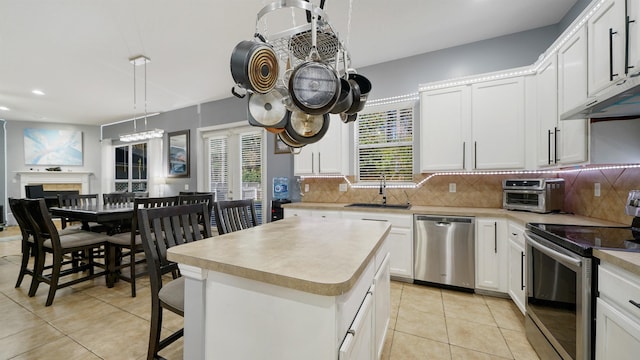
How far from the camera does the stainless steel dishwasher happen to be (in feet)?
8.81

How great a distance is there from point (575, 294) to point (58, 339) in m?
3.47

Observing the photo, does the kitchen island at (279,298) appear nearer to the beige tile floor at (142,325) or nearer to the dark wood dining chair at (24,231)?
the beige tile floor at (142,325)

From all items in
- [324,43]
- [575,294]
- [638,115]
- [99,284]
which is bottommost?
[99,284]

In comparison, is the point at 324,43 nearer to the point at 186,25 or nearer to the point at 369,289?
the point at 369,289

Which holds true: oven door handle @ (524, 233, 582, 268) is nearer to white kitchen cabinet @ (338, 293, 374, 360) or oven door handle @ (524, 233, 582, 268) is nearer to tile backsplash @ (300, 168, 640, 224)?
tile backsplash @ (300, 168, 640, 224)

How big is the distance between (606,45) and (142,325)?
3.91 meters

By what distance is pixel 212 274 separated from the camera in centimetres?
110

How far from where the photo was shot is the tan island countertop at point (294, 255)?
2.86ft

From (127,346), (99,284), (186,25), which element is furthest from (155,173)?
(127,346)

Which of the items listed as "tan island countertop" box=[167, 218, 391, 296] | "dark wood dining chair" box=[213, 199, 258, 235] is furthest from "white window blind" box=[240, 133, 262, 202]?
"tan island countertop" box=[167, 218, 391, 296]

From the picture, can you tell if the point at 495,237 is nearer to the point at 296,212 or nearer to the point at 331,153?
the point at 331,153

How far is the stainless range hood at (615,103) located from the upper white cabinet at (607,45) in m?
0.10

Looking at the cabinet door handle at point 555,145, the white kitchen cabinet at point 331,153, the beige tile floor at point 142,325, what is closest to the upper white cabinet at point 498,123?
the cabinet door handle at point 555,145

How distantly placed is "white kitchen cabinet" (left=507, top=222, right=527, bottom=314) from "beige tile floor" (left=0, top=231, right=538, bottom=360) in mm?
158
